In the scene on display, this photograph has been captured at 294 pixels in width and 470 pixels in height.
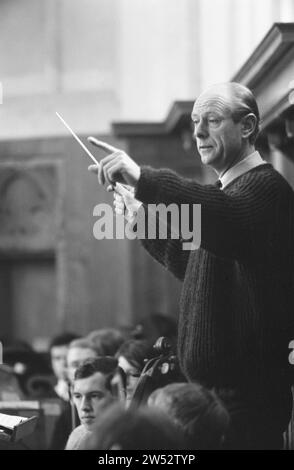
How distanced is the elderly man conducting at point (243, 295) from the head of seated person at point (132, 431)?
1.81ft

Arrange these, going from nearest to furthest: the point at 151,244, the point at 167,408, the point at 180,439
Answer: the point at 180,439
the point at 167,408
the point at 151,244

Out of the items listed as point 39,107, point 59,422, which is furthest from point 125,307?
point 59,422

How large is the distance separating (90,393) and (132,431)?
1589 mm

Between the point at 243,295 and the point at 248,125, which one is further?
the point at 248,125

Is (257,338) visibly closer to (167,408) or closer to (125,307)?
(167,408)

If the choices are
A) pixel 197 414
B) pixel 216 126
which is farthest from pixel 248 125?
pixel 197 414

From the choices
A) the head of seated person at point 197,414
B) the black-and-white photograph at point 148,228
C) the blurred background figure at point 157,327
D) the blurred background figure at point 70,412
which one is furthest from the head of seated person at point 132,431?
the blurred background figure at point 157,327

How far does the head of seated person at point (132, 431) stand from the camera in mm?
1770

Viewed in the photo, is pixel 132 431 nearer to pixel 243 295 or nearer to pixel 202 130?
pixel 243 295

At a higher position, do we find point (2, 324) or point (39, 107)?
point (39, 107)

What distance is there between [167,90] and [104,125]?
0.73 m

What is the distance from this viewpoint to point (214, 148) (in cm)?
254

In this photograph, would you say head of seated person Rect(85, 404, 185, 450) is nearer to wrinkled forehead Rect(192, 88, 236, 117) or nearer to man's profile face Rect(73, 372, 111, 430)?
wrinkled forehead Rect(192, 88, 236, 117)

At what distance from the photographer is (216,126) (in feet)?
8.30
